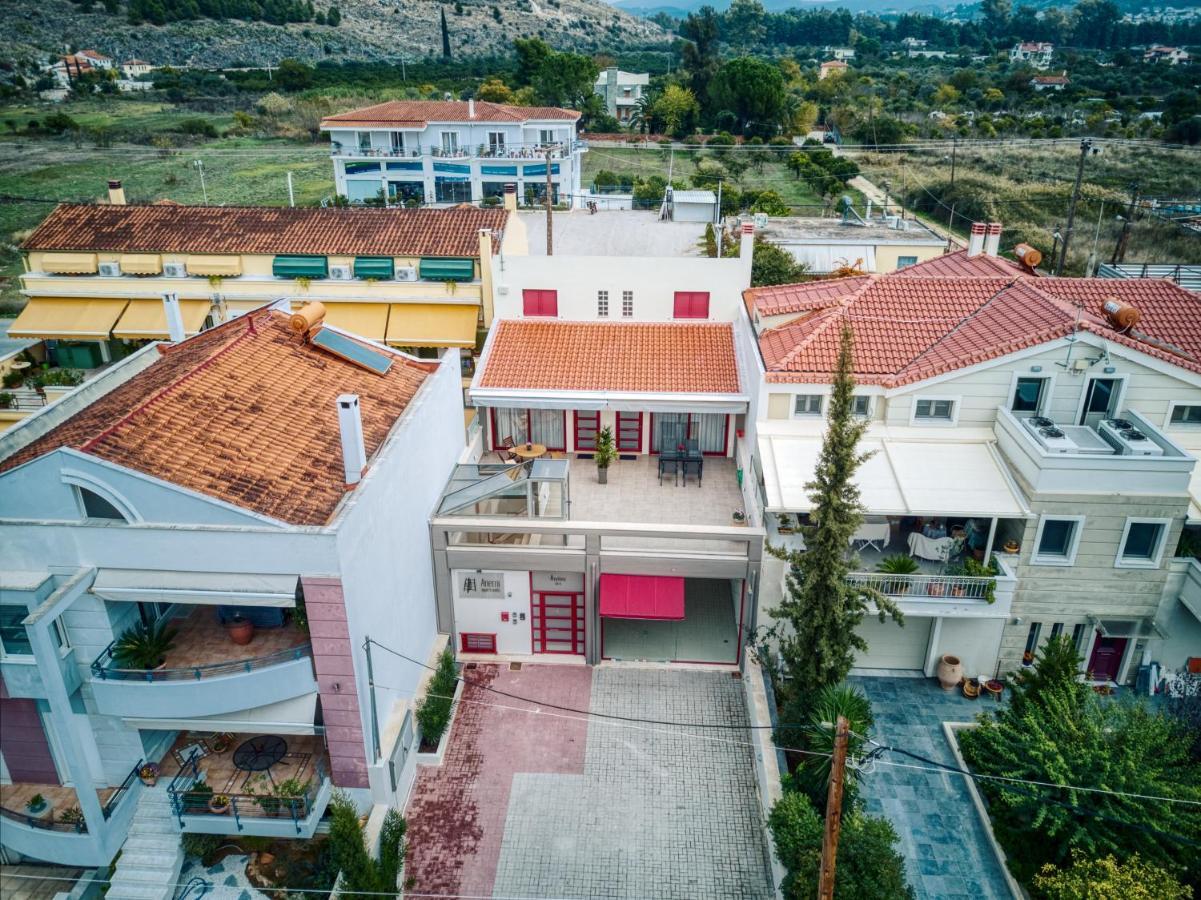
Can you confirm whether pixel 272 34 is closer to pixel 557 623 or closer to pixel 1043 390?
pixel 557 623

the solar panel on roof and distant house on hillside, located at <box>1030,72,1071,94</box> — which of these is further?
distant house on hillside, located at <box>1030,72,1071,94</box>

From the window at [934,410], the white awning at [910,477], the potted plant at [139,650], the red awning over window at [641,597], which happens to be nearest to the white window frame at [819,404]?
the white awning at [910,477]

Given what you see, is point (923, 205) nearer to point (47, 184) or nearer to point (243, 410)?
point (243, 410)

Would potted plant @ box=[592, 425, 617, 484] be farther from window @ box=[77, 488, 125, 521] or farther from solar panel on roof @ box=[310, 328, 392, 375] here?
window @ box=[77, 488, 125, 521]

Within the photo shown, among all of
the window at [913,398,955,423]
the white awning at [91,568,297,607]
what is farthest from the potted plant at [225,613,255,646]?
the window at [913,398,955,423]

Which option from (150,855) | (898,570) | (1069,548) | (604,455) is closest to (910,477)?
(898,570)

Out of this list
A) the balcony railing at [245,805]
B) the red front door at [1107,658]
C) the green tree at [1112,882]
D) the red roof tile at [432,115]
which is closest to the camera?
the green tree at [1112,882]

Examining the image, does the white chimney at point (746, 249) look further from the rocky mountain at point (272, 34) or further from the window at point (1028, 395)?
the rocky mountain at point (272, 34)
